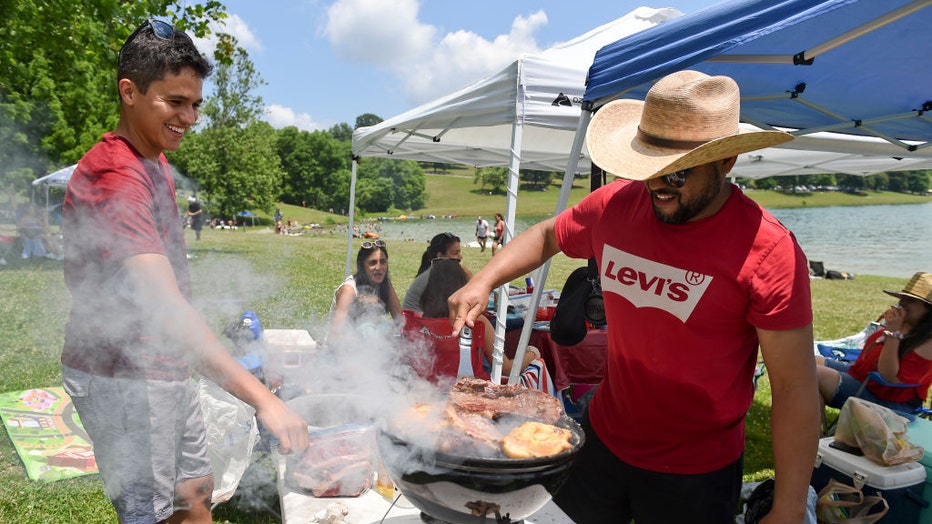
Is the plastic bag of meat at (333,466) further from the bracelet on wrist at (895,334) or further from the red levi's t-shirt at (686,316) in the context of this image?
the bracelet on wrist at (895,334)

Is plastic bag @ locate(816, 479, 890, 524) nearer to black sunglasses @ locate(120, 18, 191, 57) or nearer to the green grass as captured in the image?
the green grass

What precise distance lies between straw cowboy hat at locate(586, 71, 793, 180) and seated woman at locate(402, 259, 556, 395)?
8.20 feet

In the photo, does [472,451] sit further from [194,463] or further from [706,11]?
[706,11]

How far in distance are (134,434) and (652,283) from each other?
70.8 inches

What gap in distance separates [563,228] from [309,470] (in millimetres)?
1871

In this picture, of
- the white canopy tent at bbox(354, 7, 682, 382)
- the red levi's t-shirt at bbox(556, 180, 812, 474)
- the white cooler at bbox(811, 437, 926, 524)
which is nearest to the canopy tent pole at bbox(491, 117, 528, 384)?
the white canopy tent at bbox(354, 7, 682, 382)

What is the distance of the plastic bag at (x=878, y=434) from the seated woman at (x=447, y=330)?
1.98 meters

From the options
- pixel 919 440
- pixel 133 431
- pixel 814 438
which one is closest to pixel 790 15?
pixel 814 438

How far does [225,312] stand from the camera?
193 inches

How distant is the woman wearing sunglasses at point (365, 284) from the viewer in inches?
181

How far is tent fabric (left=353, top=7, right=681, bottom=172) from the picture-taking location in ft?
12.4

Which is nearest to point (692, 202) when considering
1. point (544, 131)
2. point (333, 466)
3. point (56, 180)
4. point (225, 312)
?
point (333, 466)

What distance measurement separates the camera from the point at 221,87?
33438 millimetres

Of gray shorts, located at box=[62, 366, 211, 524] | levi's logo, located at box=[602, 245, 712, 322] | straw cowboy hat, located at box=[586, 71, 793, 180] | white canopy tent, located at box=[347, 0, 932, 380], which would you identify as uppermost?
white canopy tent, located at box=[347, 0, 932, 380]
